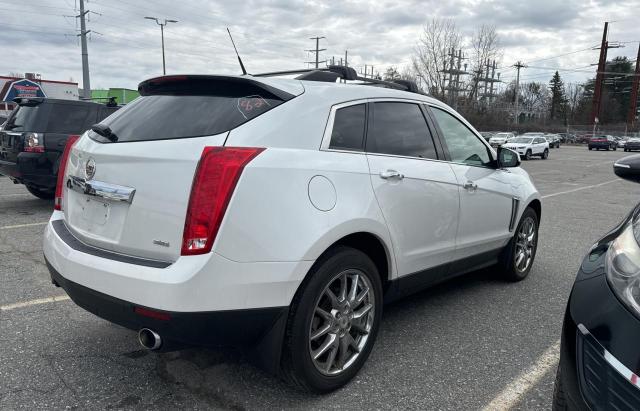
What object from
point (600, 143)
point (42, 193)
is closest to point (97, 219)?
point (42, 193)

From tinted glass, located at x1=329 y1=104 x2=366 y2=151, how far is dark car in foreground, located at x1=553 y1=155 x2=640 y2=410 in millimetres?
1385

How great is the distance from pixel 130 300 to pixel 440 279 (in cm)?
226

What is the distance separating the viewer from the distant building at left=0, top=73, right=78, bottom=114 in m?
42.1

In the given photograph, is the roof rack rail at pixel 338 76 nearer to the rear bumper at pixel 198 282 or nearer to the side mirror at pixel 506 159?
the side mirror at pixel 506 159

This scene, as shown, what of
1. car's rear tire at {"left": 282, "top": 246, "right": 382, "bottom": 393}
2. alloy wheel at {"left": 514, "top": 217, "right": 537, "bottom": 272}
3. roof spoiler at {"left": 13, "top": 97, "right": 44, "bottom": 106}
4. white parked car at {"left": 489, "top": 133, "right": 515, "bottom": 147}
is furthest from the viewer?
white parked car at {"left": 489, "top": 133, "right": 515, "bottom": 147}

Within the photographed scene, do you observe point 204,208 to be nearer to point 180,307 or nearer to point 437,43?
point 180,307

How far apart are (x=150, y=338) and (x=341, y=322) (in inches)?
40.2

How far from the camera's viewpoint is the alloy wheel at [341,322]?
271cm

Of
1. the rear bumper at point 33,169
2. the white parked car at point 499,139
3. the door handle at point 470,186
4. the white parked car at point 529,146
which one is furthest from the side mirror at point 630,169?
the white parked car at point 499,139

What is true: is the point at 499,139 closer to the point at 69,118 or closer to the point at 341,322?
the point at 69,118

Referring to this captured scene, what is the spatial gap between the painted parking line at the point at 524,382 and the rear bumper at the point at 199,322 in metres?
1.30

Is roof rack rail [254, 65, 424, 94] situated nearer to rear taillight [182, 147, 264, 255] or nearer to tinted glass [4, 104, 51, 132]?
rear taillight [182, 147, 264, 255]

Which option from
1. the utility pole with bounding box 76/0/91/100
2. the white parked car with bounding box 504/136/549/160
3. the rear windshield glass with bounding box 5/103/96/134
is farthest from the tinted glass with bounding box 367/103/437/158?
the white parked car with bounding box 504/136/549/160

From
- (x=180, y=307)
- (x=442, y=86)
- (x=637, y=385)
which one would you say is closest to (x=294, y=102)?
(x=180, y=307)
